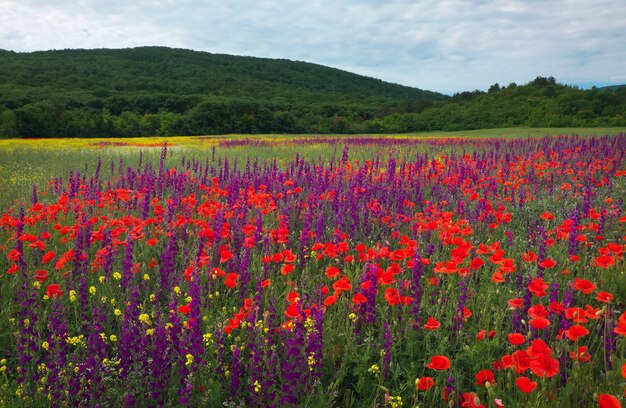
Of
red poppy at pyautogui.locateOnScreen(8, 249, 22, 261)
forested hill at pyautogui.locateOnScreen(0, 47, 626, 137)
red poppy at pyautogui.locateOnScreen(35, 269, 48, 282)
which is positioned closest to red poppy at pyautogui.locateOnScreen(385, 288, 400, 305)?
red poppy at pyautogui.locateOnScreen(35, 269, 48, 282)

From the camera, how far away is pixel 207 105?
156ft

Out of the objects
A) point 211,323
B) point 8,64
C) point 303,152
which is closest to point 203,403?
point 211,323

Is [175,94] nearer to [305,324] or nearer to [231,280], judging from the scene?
[231,280]

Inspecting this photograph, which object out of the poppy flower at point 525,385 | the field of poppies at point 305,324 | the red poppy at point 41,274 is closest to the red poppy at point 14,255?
the field of poppies at point 305,324

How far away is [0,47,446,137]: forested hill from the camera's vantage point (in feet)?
135

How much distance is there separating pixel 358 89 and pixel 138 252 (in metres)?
111

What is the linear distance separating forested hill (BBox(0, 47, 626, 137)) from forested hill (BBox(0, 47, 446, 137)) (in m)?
0.13

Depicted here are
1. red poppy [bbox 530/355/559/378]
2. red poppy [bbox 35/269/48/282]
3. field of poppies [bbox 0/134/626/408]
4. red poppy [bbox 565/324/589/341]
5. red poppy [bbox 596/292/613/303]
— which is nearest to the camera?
red poppy [bbox 530/355/559/378]

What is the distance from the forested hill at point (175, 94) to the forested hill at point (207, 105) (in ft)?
0.42

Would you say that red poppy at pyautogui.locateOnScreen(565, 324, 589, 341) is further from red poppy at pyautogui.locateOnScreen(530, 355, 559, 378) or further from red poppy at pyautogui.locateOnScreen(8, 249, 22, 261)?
red poppy at pyautogui.locateOnScreen(8, 249, 22, 261)

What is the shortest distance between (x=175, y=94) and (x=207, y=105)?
72.0ft

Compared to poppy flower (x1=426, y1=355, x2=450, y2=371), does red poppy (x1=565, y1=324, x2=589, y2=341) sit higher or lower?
higher

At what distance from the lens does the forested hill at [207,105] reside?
41562mm

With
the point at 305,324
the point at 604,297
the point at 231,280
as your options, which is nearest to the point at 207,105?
the point at 231,280
